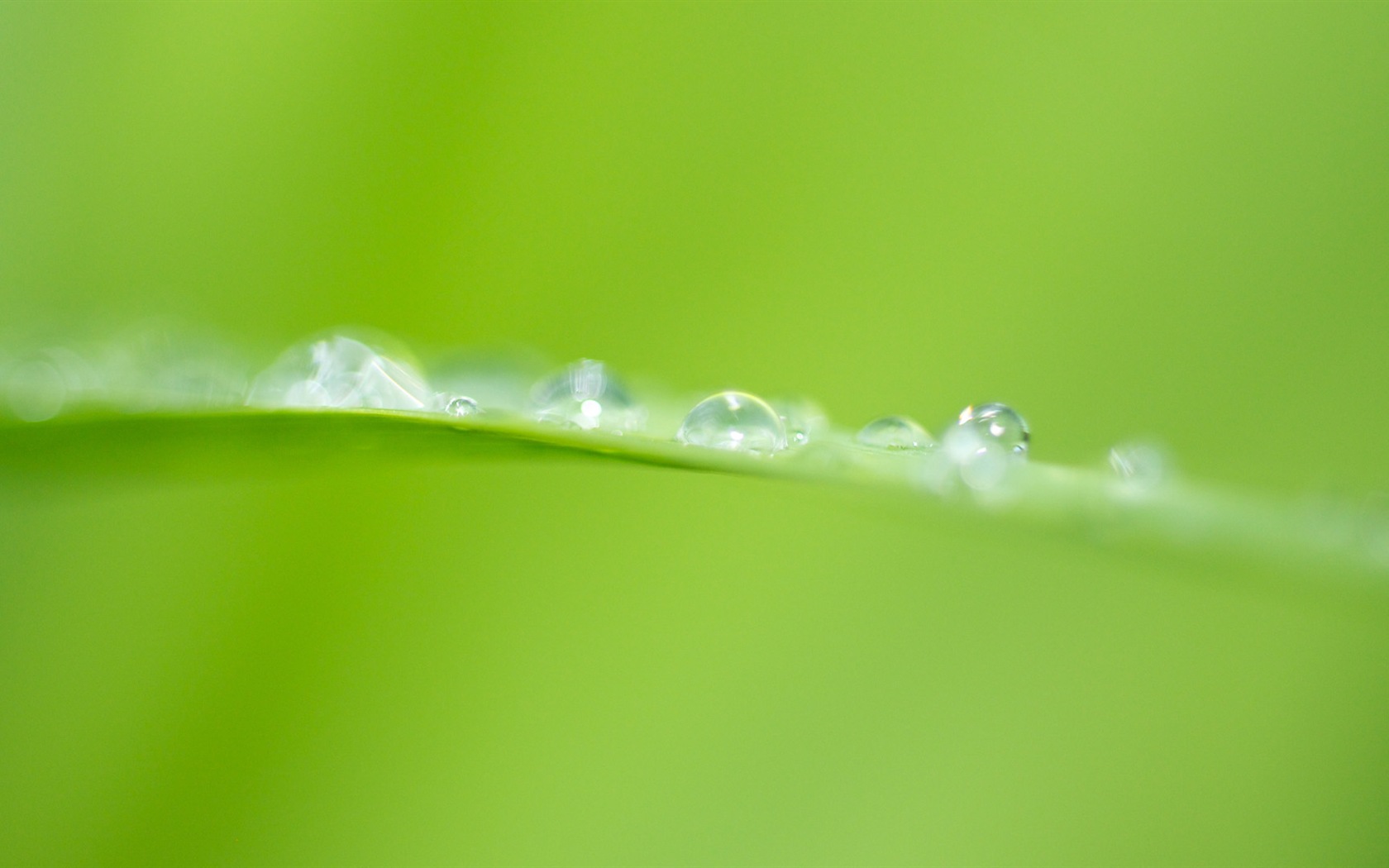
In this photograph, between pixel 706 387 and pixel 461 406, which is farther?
pixel 706 387

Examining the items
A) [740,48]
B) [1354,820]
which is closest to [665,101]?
[740,48]

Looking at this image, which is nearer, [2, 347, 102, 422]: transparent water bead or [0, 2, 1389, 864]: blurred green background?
[2, 347, 102, 422]: transparent water bead

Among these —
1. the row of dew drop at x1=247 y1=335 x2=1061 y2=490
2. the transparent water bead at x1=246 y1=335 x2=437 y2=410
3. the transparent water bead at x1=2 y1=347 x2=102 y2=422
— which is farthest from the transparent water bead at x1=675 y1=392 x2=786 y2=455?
the transparent water bead at x1=2 y1=347 x2=102 y2=422

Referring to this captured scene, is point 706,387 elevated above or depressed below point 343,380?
above

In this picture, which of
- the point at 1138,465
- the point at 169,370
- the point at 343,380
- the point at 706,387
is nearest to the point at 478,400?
the point at 343,380

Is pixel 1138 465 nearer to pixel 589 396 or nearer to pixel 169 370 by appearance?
pixel 589 396

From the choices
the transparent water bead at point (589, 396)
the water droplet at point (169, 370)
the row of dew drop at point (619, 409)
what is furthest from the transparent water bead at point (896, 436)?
the water droplet at point (169, 370)

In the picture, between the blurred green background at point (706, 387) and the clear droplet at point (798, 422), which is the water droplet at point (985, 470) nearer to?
the clear droplet at point (798, 422)

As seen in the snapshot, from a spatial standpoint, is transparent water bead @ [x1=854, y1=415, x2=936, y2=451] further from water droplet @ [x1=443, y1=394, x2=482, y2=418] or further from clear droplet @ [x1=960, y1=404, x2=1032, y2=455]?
water droplet @ [x1=443, y1=394, x2=482, y2=418]
